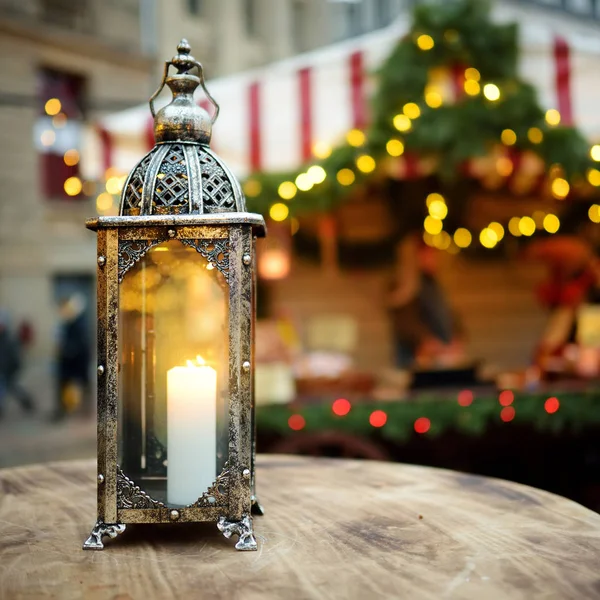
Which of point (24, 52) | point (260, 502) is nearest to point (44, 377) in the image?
point (24, 52)

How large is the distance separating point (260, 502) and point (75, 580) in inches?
21.6

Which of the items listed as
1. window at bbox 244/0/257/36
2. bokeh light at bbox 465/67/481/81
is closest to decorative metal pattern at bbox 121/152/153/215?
bokeh light at bbox 465/67/481/81

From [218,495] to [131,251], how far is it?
441 millimetres

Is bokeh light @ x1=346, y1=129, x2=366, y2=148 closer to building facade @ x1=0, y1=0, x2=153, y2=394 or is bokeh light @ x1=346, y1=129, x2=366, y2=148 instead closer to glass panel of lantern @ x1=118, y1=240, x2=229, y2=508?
glass panel of lantern @ x1=118, y1=240, x2=229, y2=508

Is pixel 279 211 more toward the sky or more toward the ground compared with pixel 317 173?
more toward the ground

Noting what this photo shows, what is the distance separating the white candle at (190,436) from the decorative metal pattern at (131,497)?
52 mm

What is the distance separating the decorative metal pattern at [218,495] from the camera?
1332mm

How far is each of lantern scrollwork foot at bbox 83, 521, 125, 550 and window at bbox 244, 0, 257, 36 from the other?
16457 mm

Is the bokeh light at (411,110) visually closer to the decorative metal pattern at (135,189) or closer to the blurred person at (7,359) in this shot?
the decorative metal pattern at (135,189)

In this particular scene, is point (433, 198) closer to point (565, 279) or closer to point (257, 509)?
point (565, 279)

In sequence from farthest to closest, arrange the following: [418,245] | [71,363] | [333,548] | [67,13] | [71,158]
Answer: [67,13] < [71,363] < [71,158] < [418,245] < [333,548]

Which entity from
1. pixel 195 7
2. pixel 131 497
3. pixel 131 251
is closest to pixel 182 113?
pixel 131 251

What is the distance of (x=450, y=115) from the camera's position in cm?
439

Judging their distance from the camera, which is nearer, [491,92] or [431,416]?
[431,416]
